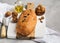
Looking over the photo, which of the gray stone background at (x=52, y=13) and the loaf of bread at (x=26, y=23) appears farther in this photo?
the gray stone background at (x=52, y=13)

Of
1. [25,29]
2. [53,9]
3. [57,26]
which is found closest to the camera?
[25,29]

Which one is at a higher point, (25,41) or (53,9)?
(53,9)

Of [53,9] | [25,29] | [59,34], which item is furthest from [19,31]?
[53,9]

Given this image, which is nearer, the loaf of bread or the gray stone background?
the loaf of bread

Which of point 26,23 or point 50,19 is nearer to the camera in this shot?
point 26,23

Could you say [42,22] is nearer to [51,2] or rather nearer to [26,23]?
[26,23]

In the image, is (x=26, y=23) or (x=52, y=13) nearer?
(x=26, y=23)

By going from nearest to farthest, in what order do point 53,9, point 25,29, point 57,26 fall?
point 25,29 → point 57,26 → point 53,9
